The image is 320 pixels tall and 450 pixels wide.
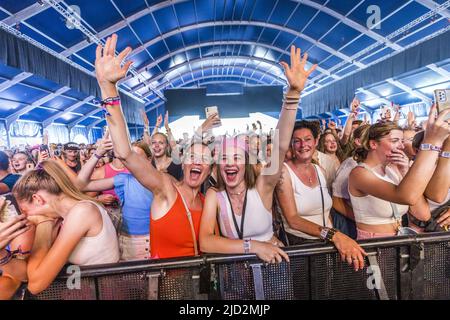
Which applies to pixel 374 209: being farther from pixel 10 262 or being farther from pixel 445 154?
pixel 10 262

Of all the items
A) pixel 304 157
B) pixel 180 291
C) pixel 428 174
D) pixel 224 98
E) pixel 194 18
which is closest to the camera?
pixel 180 291

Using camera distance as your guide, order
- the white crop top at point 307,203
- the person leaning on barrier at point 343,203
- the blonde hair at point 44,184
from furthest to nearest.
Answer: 1. the person leaning on barrier at point 343,203
2. the white crop top at point 307,203
3. the blonde hair at point 44,184

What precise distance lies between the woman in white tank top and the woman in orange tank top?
26 cm

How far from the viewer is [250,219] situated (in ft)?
5.07

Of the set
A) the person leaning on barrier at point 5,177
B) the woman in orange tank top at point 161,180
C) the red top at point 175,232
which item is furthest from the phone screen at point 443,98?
the person leaning on barrier at point 5,177

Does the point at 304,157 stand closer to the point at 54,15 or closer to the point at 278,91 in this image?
the point at 54,15

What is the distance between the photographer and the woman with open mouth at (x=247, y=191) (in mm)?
1525

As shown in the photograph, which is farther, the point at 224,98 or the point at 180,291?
the point at 224,98

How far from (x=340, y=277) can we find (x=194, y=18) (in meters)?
14.2

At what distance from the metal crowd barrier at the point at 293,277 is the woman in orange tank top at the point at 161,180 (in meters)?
0.41

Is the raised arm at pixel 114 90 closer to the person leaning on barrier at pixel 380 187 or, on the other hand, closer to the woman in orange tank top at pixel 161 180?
the woman in orange tank top at pixel 161 180

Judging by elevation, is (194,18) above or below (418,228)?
above

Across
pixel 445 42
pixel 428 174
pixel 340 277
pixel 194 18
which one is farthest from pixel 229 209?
pixel 194 18

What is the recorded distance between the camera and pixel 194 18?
13.4m
